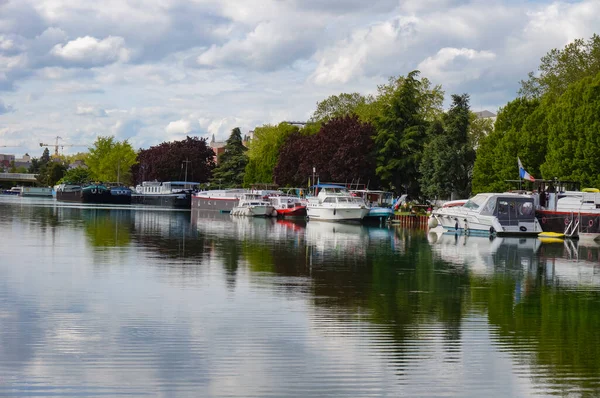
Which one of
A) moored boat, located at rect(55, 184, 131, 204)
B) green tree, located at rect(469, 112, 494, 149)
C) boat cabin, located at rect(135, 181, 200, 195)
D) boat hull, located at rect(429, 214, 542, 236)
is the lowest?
boat hull, located at rect(429, 214, 542, 236)

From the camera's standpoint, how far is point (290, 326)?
16.6 meters

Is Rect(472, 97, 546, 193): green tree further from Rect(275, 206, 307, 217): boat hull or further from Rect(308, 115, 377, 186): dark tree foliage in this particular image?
Rect(275, 206, 307, 217): boat hull

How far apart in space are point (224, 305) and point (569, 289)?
1139 cm

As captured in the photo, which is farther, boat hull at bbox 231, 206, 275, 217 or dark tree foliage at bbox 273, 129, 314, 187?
dark tree foliage at bbox 273, 129, 314, 187

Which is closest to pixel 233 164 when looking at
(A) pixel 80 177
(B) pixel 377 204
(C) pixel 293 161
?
(C) pixel 293 161

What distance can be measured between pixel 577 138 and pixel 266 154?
63771mm

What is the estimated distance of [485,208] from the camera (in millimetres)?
55562

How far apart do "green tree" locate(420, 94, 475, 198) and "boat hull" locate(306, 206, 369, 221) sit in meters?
12.3

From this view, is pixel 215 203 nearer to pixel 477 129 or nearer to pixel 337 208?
pixel 477 129

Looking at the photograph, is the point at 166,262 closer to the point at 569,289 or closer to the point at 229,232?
the point at 569,289

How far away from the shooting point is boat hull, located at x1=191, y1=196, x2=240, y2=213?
4092 inches

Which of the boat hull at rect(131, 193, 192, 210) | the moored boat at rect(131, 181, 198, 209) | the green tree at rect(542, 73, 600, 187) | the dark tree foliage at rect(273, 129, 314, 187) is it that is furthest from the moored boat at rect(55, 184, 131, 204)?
the green tree at rect(542, 73, 600, 187)

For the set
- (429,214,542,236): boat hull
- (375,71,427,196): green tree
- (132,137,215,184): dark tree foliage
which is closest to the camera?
(429,214,542,236): boat hull

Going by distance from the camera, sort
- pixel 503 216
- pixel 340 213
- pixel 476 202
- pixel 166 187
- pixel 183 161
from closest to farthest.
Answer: pixel 503 216 → pixel 476 202 → pixel 340 213 → pixel 166 187 → pixel 183 161
